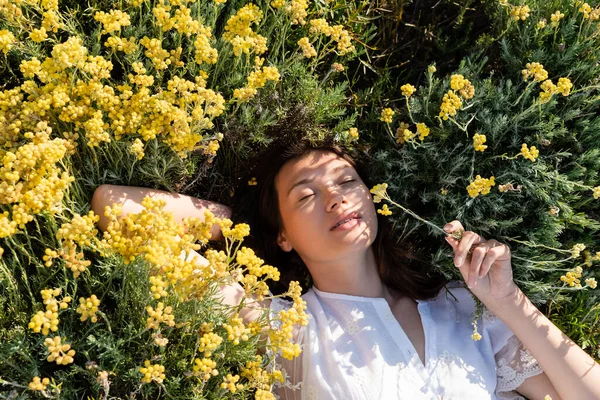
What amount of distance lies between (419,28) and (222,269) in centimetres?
162

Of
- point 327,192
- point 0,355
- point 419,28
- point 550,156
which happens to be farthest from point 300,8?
point 0,355

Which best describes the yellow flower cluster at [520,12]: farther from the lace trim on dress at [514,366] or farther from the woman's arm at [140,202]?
the woman's arm at [140,202]

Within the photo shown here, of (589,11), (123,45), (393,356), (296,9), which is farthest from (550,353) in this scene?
(123,45)

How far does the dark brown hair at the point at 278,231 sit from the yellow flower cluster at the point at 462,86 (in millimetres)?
511

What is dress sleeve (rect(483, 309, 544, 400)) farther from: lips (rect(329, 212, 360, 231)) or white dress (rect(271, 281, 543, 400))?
lips (rect(329, 212, 360, 231))

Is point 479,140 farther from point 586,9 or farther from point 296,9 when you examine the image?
point 296,9

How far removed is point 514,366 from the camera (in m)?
2.27

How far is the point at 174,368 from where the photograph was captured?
192 cm

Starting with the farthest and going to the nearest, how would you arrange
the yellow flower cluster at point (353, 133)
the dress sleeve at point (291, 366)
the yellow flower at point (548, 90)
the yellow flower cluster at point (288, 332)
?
the yellow flower cluster at point (353, 133)
the dress sleeve at point (291, 366)
the yellow flower at point (548, 90)
the yellow flower cluster at point (288, 332)

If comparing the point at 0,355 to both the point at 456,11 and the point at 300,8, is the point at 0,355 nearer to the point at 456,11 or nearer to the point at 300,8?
the point at 300,8

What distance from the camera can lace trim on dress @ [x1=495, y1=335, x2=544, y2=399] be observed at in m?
2.25

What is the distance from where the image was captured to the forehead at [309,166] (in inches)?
88.8

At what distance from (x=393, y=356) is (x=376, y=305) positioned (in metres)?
0.20

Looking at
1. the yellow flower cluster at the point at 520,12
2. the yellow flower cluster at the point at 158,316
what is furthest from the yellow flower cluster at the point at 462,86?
the yellow flower cluster at the point at 158,316
